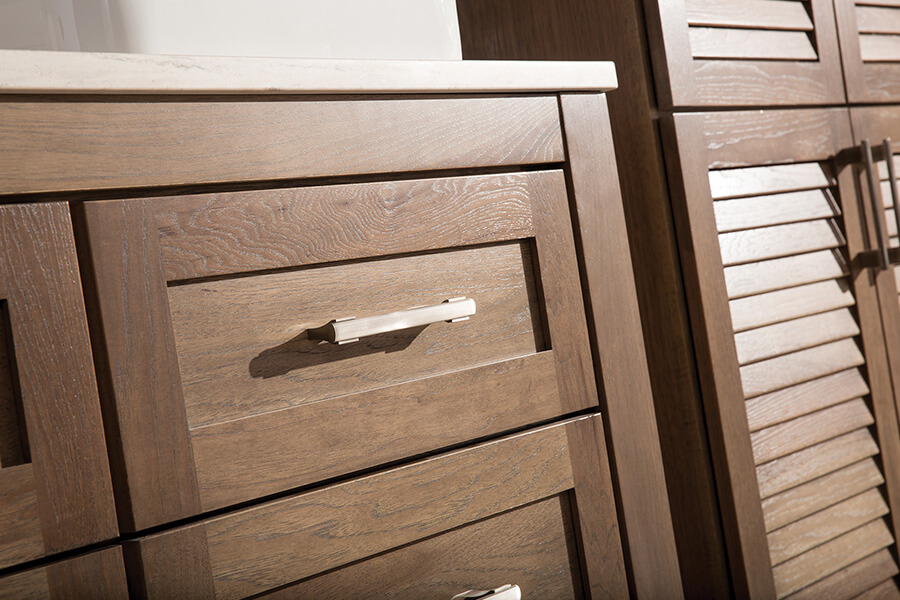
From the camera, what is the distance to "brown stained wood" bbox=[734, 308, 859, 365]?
96 cm

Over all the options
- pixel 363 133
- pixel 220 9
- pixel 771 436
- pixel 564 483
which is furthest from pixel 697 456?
pixel 220 9

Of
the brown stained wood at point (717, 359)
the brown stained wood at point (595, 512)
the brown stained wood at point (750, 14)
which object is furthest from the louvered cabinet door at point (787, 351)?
the brown stained wood at point (595, 512)

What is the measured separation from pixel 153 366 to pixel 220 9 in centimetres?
30

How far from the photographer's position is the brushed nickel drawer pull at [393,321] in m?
0.59

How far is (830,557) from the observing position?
39.5 inches

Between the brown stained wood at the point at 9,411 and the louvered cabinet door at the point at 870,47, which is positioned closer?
the brown stained wood at the point at 9,411

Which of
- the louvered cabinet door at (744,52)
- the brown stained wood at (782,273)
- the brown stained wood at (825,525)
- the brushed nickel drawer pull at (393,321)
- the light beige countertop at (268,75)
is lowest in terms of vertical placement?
the brown stained wood at (825,525)

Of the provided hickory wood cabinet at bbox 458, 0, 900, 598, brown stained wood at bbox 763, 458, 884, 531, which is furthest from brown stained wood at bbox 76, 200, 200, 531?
brown stained wood at bbox 763, 458, 884, 531

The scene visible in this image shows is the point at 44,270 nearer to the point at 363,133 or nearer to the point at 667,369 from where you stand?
the point at 363,133

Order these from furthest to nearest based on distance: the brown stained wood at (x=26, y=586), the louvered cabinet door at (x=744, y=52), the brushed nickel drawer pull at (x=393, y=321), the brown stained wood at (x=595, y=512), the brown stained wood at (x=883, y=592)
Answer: the brown stained wood at (x=883, y=592)
the louvered cabinet door at (x=744, y=52)
the brown stained wood at (x=595, y=512)
the brushed nickel drawer pull at (x=393, y=321)
the brown stained wood at (x=26, y=586)

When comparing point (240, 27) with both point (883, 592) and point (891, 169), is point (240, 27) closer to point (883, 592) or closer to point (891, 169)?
point (891, 169)

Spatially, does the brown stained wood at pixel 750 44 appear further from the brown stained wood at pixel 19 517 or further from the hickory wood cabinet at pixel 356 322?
the brown stained wood at pixel 19 517

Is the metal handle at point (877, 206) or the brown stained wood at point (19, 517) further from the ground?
the metal handle at point (877, 206)

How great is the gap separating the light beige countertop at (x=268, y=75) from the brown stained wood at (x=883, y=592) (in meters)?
0.76
